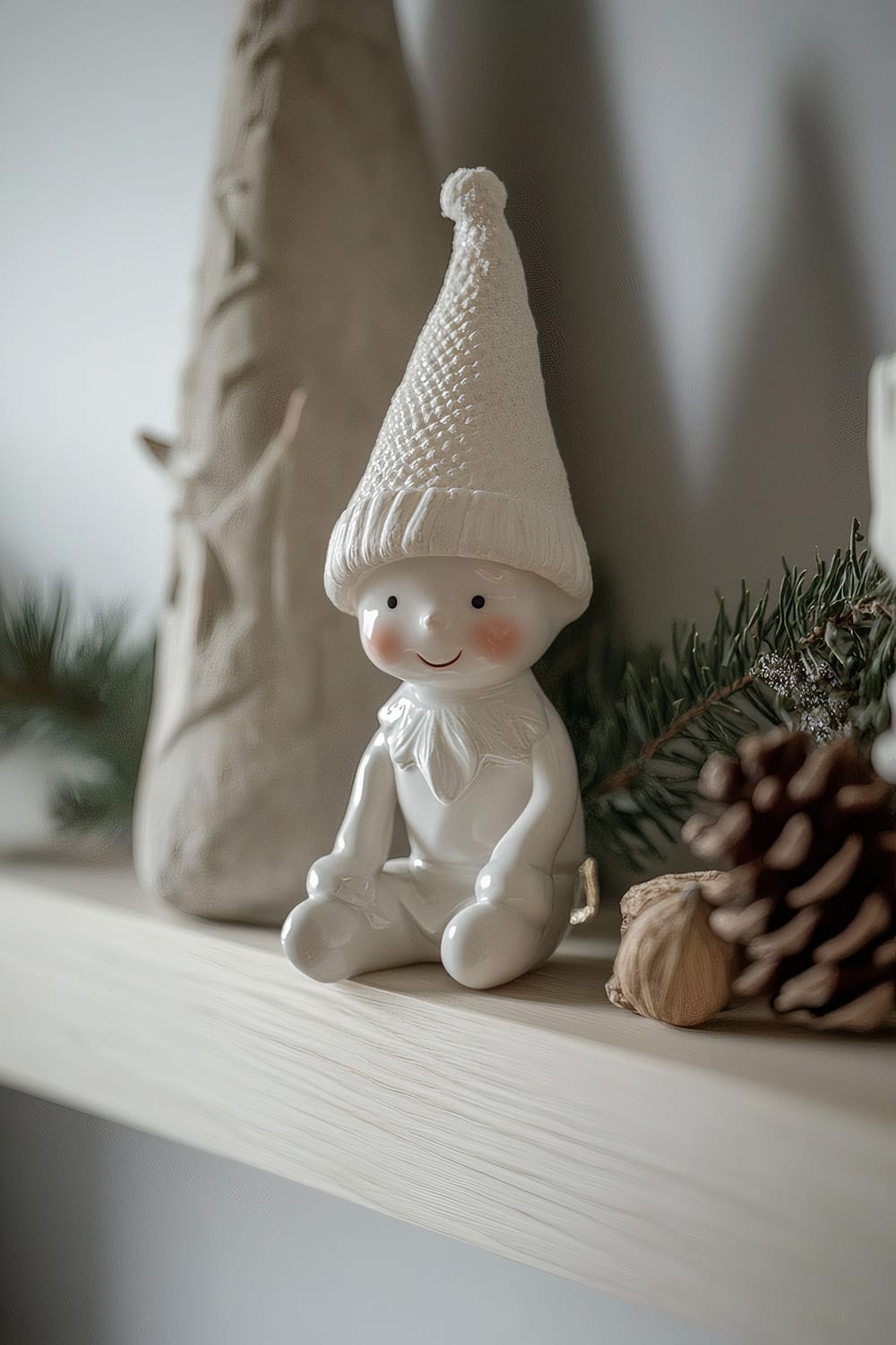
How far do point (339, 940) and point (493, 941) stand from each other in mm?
61

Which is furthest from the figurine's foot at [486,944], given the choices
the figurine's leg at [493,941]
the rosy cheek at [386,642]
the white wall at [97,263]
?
the white wall at [97,263]

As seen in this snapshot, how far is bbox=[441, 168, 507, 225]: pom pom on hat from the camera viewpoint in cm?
46

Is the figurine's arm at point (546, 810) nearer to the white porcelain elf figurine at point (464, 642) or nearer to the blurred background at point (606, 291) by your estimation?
the white porcelain elf figurine at point (464, 642)

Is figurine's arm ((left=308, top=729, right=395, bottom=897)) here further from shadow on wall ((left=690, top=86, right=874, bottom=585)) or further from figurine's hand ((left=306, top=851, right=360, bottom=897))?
shadow on wall ((left=690, top=86, right=874, bottom=585))

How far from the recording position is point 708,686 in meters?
0.46

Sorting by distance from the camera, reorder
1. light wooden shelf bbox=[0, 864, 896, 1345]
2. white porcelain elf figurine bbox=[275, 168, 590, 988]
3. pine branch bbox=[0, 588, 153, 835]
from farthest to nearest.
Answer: pine branch bbox=[0, 588, 153, 835] < white porcelain elf figurine bbox=[275, 168, 590, 988] < light wooden shelf bbox=[0, 864, 896, 1345]

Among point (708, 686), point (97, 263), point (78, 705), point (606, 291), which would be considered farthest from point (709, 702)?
point (97, 263)

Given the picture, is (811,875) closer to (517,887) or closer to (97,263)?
(517,887)

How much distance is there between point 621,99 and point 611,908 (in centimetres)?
40

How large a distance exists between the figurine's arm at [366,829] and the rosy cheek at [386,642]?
5 centimetres

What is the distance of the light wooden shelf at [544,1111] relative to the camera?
1.03 ft

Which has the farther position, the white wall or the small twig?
the white wall

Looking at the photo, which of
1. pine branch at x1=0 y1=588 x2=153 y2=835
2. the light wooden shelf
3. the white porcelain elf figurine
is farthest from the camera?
pine branch at x1=0 y1=588 x2=153 y2=835

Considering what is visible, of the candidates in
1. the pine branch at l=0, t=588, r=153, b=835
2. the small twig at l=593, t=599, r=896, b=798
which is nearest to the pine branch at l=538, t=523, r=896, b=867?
the small twig at l=593, t=599, r=896, b=798
